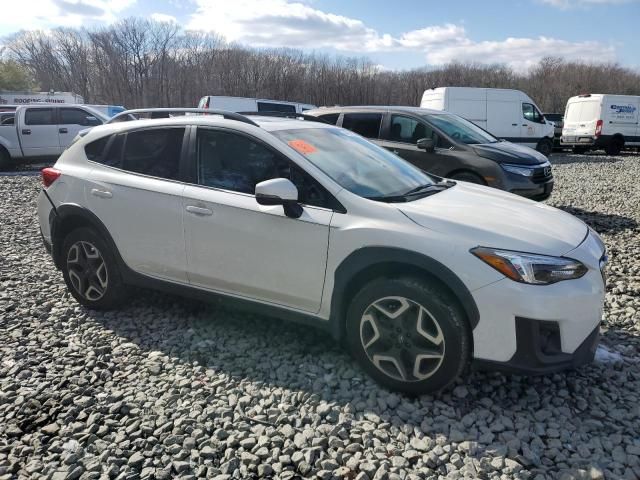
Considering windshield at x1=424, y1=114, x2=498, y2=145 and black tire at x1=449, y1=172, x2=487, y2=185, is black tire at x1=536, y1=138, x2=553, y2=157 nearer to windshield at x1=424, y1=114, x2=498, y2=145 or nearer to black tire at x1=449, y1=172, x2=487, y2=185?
windshield at x1=424, y1=114, x2=498, y2=145

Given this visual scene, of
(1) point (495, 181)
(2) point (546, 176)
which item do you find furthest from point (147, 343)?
(2) point (546, 176)

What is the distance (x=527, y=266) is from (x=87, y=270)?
3.48 m

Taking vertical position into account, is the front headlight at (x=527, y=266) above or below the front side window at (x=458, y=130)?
below

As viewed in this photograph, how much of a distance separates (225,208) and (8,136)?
1498 centimetres

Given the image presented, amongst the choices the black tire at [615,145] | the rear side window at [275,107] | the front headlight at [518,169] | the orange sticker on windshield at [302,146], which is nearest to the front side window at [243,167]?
the orange sticker on windshield at [302,146]

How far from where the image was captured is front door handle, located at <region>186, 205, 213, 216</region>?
353 cm

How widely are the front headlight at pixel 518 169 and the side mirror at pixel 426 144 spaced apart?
1.07 metres

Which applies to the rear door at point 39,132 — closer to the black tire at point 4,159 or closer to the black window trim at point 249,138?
the black tire at point 4,159

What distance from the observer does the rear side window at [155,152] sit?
151 inches

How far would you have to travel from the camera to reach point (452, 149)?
781 centimetres

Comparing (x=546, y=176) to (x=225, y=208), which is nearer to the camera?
(x=225, y=208)

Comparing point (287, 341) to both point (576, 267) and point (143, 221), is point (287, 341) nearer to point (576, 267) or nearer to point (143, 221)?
point (143, 221)

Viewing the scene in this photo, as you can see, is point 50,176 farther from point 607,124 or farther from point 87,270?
point 607,124

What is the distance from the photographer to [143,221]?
3846mm
